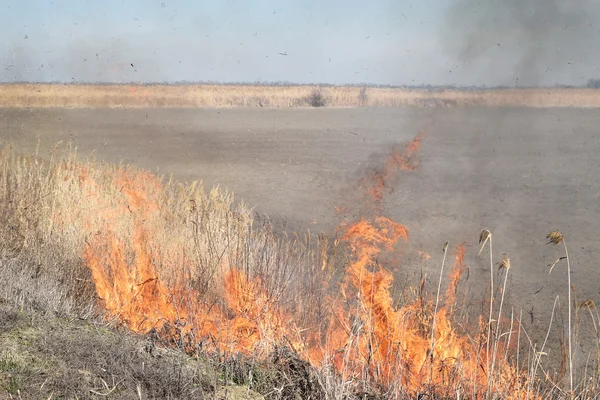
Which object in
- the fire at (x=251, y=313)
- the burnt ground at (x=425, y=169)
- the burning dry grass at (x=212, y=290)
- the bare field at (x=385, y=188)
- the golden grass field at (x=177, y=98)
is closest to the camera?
the fire at (x=251, y=313)

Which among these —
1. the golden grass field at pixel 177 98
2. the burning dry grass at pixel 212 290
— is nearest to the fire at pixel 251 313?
the burning dry grass at pixel 212 290

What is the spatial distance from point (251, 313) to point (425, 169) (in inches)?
630

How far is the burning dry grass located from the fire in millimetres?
22

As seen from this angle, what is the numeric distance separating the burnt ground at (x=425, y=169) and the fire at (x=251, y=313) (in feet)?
4.29

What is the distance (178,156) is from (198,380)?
2106 centimetres

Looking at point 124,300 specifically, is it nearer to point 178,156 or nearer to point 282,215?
point 282,215

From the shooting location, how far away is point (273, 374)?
A: 188 inches

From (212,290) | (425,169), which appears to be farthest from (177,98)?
(212,290)

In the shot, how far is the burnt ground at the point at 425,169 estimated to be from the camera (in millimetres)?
13016

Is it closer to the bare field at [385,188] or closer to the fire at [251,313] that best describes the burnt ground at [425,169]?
the bare field at [385,188]

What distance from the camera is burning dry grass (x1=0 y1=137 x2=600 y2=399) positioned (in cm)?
571

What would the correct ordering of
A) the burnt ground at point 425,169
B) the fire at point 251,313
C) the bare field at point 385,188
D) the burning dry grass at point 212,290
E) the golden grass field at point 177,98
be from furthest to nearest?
the golden grass field at point 177,98, the burnt ground at point 425,169, the bare field at point 385,188, the burning dry grass at point 212,290, the fire at point 251,313

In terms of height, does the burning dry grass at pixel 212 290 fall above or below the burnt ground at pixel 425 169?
above

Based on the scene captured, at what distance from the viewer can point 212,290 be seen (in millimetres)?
8141
